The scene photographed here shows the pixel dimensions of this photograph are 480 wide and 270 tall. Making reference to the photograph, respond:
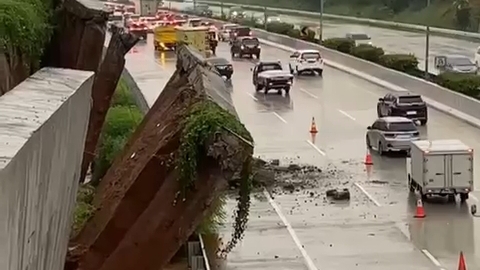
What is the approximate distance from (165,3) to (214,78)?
150926mm

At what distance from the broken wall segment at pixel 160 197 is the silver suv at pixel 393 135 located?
20.4 m

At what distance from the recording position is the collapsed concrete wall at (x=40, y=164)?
5.02 meters

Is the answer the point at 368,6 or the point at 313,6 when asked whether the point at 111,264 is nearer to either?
the point at 368,6

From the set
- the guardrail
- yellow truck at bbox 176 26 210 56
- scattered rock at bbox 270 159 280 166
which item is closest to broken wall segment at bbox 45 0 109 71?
scattered rock at bbox 270 159 280 166

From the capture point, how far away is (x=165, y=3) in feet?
529

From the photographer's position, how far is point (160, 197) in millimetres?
9688

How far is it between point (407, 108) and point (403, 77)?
10802 mm

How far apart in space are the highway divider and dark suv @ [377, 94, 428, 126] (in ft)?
5.98

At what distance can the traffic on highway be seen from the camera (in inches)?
807

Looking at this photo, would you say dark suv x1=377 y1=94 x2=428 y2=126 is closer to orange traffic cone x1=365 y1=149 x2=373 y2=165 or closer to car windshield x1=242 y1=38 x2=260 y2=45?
orange traffic cone x1=365 y1=149 x2=373 y2=165

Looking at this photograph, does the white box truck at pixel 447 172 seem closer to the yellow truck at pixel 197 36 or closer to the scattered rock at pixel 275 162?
the scattered rock at pixel 275 162

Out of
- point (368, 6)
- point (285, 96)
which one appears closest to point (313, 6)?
point (368, 6)

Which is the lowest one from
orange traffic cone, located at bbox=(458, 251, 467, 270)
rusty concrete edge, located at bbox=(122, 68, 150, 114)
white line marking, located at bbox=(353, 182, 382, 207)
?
white line marking, located at bbox=(353, 182, 382, 207)

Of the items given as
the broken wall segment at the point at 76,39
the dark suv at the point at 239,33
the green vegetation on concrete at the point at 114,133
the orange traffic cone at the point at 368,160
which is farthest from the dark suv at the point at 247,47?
the broken wall segment at the point at 76,39
